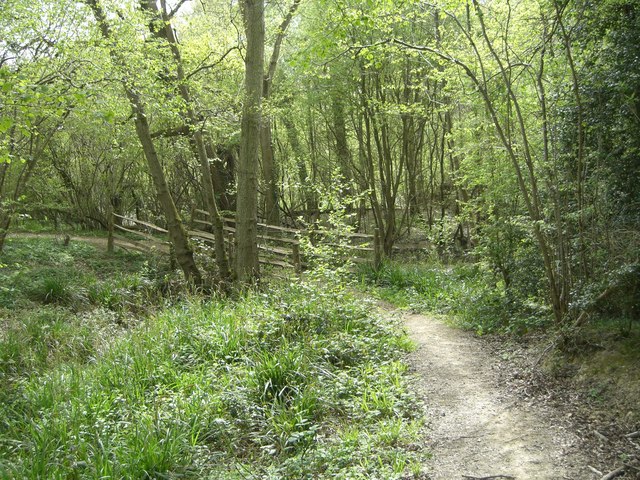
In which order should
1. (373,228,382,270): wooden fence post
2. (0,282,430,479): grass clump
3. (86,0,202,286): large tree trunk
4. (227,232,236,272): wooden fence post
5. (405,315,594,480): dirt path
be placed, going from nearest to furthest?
(405,315,594,480): dirt path < (0,282,430,479): grass clump < (86,0,202,286): large tree trunk < (373,228,382,270): wooden fence post < (227,232,236,272): wooden fence post

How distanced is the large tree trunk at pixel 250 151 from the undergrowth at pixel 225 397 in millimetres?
2217

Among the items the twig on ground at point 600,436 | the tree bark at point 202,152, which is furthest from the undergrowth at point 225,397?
the tree bark at point 202,152

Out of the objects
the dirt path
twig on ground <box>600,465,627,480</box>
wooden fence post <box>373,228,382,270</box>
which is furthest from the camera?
wooden fence post <box>373,228,382,270</box>

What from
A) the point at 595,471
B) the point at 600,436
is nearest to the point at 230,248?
the point at 600,436

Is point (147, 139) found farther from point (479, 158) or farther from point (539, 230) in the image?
point (539, 230)

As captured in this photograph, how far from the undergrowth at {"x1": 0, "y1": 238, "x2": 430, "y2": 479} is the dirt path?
0.24m

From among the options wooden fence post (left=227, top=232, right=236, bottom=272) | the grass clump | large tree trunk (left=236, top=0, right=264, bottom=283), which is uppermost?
large tree trunk (left=236, top=0, right=264, bottom=283)

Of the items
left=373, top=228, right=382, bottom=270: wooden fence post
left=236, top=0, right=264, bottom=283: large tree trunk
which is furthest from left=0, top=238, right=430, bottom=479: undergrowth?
left=373, top=228, right=382, bottom=270: wooden fence post

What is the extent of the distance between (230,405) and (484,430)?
2.22m

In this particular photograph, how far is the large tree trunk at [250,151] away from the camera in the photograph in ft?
30.2

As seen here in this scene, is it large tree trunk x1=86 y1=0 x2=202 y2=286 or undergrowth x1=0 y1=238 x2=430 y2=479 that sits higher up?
large tree trunk x1=86 y1=0 x2=202 y2=286

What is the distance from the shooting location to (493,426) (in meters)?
4.24

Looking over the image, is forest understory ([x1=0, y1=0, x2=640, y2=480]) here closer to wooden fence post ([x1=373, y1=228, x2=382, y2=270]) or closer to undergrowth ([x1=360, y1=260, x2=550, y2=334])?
undergrowth ([x1=360, y1=260, x2=550, y2=334])

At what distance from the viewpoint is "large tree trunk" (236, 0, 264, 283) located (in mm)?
9211
